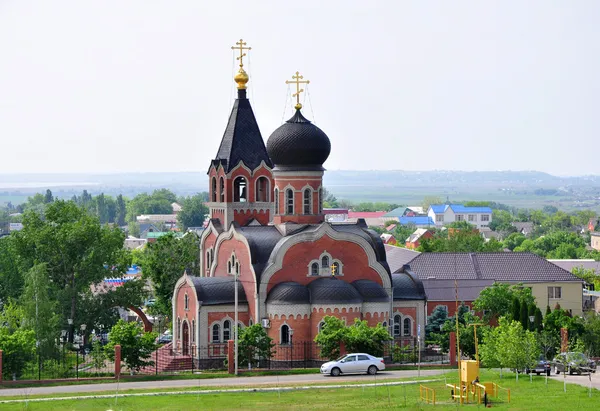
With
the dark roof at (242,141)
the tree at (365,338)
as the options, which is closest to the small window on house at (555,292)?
the dark roof at (242,141)

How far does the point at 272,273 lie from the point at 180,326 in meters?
5.17

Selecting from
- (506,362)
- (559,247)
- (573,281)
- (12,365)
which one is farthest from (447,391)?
(559,247)

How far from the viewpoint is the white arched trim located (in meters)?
59.9

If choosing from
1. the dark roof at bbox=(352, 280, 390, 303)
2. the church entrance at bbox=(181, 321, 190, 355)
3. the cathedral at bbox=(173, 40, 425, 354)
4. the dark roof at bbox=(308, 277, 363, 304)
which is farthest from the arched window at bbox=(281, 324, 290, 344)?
the church entrance at bbox=(181, 321, 190, 355)

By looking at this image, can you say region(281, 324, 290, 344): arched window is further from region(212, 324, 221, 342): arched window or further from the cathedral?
region(212, 324, 221, 342): arched window

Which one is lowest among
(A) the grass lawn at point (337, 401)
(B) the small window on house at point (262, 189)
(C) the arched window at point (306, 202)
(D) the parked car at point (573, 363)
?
(A) the grass lawn at point (337, 401)

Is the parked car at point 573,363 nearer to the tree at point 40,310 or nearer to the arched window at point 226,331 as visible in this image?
the arched window at point 226,331

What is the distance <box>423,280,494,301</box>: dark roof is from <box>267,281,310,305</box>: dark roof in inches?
655

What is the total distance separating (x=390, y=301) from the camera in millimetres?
61469

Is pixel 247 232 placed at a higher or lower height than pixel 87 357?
higher

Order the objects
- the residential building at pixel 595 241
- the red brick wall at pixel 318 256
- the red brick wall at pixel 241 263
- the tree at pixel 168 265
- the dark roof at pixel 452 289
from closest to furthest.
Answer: the red brick wall at pixel 318 256, the red brick wall at pixel 241 263, the dark roof at pixel 452 289, the tree at pixel 168 265, the residential building at pixel 595 241

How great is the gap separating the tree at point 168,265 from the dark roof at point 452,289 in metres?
12.7

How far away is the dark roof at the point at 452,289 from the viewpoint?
247 feet

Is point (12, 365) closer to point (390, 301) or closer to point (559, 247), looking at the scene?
point (390, 301)
